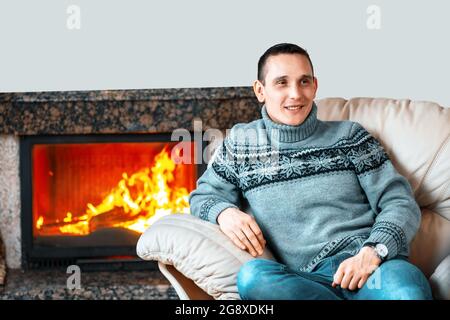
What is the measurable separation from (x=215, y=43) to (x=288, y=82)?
107 cm

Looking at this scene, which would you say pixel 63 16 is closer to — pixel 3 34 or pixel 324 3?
pixel 3 34

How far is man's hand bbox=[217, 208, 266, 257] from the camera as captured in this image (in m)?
2.06

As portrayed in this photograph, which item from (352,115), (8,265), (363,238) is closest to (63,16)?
(8,265)

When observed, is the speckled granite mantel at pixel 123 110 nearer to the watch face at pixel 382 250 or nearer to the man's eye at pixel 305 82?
the man's eye at pixel 305 82

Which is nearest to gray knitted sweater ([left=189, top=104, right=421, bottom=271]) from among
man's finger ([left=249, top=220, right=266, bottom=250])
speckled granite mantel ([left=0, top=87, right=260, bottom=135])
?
man's finger ([left=249, top=220, right=266, bottom=250])

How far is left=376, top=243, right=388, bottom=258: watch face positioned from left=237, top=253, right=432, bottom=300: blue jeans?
0.02m

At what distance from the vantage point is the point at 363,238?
212 centimetres

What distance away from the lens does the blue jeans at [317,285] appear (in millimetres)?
1851

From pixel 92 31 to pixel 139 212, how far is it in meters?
0.77

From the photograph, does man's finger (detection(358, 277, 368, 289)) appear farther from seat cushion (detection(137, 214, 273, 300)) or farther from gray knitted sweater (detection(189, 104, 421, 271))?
seat cushion (detection(137, 214, 273, 300))

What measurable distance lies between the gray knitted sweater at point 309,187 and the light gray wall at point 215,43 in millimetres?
935

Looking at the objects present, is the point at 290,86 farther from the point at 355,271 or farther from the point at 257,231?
the point at 355,271

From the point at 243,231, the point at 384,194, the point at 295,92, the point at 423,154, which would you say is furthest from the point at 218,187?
the point at 423,154

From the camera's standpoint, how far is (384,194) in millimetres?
2150
